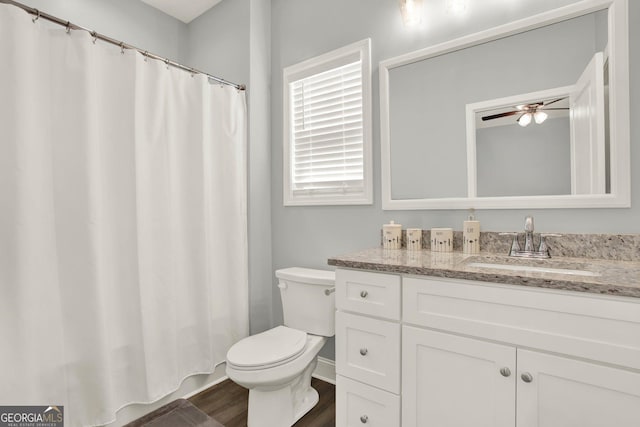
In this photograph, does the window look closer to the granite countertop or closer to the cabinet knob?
the granite countertop

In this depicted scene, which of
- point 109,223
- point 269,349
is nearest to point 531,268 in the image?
point 269,349

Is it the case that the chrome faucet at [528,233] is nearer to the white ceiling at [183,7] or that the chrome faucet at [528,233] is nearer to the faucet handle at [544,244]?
the faucet handle at [544,244]

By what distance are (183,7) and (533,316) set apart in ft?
10.2

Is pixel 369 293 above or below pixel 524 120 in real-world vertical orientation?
below

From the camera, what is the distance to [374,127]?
195 centimetres

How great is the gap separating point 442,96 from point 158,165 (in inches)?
63.8

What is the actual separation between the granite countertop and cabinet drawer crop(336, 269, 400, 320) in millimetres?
43

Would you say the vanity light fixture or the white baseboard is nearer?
the vanity light fixture

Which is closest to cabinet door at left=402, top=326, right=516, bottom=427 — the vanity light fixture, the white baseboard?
the white baseboard

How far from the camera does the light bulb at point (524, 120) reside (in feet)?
4.93

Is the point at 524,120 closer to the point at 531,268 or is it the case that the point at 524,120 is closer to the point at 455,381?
the point at 531,268

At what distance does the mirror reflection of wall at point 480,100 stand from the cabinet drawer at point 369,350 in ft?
2.59

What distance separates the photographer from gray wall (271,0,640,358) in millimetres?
1360

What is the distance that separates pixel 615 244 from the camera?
1298 millimetres
